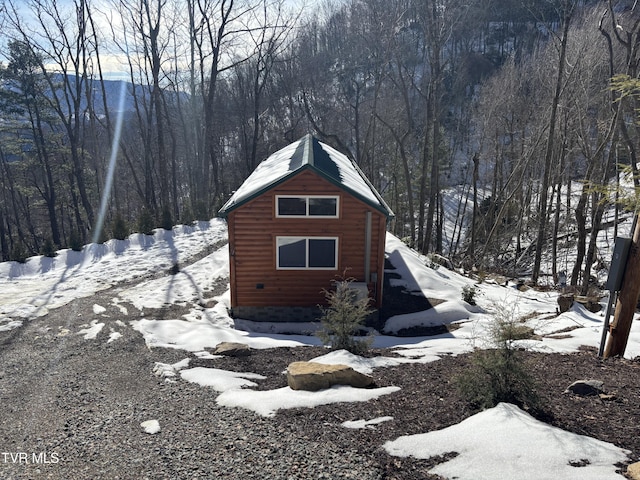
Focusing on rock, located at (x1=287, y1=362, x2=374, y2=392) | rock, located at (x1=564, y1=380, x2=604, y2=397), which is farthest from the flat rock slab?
rock, located at (x1=564, y1=380, x2=604, y2=397)

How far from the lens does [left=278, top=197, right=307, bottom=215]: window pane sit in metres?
10.1

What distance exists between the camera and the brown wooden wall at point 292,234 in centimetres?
1012

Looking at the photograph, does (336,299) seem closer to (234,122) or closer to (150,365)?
(150,365)

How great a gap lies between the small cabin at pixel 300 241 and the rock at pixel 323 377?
4.71 meters

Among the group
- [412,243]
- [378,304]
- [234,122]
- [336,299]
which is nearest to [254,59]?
[234,122]

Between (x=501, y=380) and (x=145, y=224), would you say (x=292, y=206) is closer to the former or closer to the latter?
(x=501, y=380)

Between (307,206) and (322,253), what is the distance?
1336 mm

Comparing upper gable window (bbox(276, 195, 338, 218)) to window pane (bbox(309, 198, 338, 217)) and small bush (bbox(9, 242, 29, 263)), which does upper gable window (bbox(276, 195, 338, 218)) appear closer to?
window pane (bbox(309, 198, 338, 217))

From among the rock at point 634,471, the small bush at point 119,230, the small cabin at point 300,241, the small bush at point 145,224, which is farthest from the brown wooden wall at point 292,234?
the small bush at point 145,224

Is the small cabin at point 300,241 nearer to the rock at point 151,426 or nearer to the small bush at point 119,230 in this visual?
the rock at point 151,426

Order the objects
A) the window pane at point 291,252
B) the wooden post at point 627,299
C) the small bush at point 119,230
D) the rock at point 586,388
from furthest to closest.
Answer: the small bush at point 119,230 < the window pane at point 291,252 < the wooden post at point 627,299 < the rock at point 586,388

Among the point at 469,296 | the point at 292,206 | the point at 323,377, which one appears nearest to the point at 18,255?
the point at 292,206

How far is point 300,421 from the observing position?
4344 millimetres

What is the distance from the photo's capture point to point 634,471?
9.78 ft
